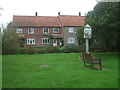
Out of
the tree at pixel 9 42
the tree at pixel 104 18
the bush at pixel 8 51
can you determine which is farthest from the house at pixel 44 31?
the tree at pixel 104 18

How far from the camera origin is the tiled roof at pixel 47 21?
45.2 metres

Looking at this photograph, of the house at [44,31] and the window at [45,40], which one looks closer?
the house at [44,31]

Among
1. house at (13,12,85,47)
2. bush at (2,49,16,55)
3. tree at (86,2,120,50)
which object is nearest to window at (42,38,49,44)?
house at (13,12,85,47)

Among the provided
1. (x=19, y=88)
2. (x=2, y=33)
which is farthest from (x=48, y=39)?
(x=19, y=88)

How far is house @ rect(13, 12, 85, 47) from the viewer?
4406 cm

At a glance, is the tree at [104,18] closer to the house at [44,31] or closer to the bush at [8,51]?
the bush at [8,51]

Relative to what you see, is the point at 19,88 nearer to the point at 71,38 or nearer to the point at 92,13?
the point at 92,13

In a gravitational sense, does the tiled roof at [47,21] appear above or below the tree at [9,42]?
above

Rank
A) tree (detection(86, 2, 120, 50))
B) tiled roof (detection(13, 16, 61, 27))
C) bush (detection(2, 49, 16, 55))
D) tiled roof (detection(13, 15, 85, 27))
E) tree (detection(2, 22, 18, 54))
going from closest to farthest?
tree (detection(86, 2, 120, 50))
tree (detection(2, 22, 18, 54))
bush (detection(2, 49, 16, 55))
tiled roof (detection(13, 16, 61, 27))
tiled roof (detection(13, 15, 85, 27))

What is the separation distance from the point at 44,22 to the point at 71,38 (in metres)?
8.85

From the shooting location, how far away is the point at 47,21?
47.1m

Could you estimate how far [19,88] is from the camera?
663 centimetres

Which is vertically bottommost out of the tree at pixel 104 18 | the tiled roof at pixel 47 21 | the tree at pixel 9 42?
the tree at pixel 9 42

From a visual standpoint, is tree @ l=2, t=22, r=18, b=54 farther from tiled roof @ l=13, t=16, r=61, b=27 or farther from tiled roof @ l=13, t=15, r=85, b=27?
tiled roof @ l=13, t=16, r=61, b=27
